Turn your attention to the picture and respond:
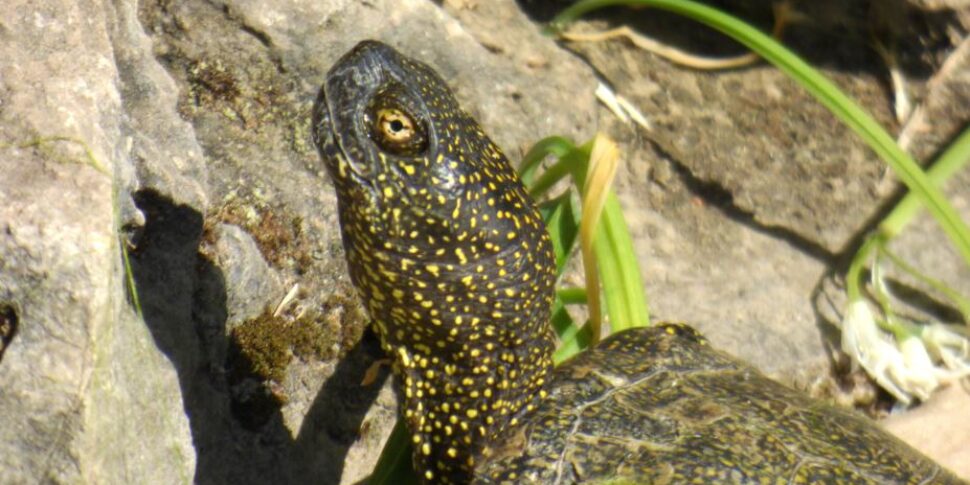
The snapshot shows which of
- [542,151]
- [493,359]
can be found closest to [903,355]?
[542,151]

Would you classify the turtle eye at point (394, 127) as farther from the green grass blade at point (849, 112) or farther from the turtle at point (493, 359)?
the green grass blade at point (849, 112)

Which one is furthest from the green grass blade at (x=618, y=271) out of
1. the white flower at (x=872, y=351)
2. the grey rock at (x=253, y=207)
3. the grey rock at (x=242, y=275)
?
the white flower at (x=872, y=351)

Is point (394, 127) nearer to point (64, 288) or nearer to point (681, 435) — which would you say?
point (64, 288)

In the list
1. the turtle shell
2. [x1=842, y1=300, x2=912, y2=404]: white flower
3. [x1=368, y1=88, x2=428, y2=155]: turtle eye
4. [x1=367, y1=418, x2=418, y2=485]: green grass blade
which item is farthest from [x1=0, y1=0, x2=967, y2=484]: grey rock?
the turtle shell

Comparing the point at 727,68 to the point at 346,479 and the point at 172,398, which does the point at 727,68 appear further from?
the point at 172,398

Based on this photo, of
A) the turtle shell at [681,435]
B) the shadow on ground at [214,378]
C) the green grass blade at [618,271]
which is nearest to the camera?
the turtle shell at [681,435]

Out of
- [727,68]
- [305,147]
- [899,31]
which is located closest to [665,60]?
[727,68]

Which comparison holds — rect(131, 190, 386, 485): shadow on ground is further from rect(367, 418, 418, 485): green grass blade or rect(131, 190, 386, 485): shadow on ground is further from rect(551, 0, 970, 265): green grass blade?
rect(551, 0, 970, 265): green grass blade
